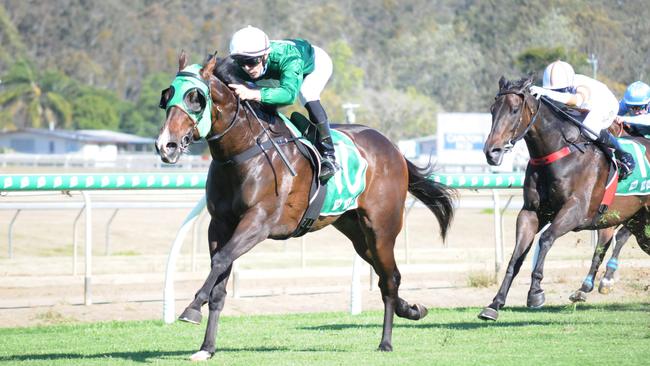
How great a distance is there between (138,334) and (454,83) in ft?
219

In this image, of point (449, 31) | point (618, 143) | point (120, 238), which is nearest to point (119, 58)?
point (449, 31)

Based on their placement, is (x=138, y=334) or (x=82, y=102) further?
(x=82, y=102)

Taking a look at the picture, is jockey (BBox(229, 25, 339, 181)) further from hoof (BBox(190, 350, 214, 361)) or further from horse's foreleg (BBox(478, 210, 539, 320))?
horse's foreleg (BBox(478, 210, 539, 320))

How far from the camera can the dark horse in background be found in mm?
7977

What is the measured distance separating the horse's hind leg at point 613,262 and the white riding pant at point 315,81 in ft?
14.3

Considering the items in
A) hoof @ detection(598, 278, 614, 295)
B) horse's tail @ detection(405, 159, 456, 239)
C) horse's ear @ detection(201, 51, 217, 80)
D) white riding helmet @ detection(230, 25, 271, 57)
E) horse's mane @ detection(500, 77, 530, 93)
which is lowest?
hoof @ detection(598, 278, 614, 295)

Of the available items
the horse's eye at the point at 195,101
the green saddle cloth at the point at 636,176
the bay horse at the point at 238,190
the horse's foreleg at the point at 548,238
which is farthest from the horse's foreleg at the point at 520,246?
the horse's eye at the point at 195,101

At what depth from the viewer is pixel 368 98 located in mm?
70125

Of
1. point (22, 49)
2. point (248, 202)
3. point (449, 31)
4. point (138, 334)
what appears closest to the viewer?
point (248, 202)

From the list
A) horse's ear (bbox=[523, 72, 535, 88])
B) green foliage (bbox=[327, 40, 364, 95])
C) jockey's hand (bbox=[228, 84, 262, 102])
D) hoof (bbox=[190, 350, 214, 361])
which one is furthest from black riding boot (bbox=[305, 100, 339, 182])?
green foliage (bbox=[327, 40, 364, 95])

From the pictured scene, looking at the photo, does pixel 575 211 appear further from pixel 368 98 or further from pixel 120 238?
pixel 368 98

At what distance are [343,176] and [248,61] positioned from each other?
1005 millimetres

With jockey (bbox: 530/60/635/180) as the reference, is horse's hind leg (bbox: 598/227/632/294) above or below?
below

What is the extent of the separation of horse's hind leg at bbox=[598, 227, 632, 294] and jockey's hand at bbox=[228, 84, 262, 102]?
505 cm
